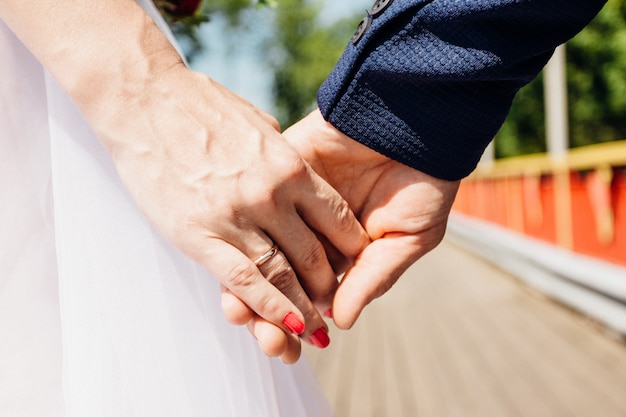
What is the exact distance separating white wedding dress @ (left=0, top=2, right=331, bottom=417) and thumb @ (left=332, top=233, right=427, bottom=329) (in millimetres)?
239

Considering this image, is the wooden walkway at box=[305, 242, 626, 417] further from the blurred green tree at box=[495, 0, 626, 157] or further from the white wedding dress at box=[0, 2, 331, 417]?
the blurred green tree at box=[495, 0, 626, 157]

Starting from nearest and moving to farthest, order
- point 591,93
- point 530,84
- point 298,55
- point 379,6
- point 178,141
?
point 178,141, point 379,6, point 591,93, point 530,84, point 298,55

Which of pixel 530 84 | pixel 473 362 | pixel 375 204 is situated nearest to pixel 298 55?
pixel 530 84

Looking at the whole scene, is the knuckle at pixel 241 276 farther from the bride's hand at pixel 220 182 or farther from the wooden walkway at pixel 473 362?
the wooden walkway at pixel 473 362

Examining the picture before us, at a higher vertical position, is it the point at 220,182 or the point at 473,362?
the point at 220,182

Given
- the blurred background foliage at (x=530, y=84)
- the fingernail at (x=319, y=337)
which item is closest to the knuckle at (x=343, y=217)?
the fingernail at (x=319, y=337)

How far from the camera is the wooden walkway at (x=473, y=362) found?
4.14m

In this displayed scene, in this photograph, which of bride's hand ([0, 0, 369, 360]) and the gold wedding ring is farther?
the gold wedding ring

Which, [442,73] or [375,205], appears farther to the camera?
[375,205]

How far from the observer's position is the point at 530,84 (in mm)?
32438

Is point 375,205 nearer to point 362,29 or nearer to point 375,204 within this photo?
point 375,204

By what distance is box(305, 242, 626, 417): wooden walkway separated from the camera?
414cm

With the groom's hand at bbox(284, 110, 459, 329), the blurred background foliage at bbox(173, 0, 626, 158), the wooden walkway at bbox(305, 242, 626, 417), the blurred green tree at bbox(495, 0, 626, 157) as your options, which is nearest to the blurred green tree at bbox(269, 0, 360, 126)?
the blurred background foliage at bbox(173, 0, 626, 158)

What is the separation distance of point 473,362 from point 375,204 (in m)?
3.92
